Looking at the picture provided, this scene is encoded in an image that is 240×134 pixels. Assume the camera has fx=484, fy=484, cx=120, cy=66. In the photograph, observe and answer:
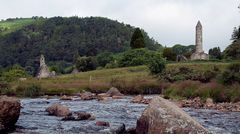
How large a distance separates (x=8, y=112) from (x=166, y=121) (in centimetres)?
1099

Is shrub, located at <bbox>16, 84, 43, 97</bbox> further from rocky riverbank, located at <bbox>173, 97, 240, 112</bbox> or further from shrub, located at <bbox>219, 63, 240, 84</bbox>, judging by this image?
shrub, located at <bbox>219, 63, 240, 84</bbox>

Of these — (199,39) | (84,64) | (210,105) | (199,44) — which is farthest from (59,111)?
(199,39)

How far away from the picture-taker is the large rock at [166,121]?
2288 cm

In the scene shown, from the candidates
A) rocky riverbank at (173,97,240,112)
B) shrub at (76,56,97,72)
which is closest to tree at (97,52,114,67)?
shrub at (76,56,97,72)

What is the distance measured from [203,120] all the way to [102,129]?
9.86 meters

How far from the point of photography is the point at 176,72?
88.4 meters

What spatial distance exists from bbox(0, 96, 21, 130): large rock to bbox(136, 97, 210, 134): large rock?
909 centimetres

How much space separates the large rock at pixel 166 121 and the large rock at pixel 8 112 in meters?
9.09

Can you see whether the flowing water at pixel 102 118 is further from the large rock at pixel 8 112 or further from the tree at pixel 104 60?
the tree at pixel 104 60

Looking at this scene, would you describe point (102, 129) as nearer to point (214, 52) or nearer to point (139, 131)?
point (139, 131)

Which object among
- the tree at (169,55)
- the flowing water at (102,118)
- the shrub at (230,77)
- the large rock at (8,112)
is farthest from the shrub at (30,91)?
the tree at (169,55)

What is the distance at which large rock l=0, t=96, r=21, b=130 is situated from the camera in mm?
29109

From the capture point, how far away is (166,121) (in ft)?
76.7

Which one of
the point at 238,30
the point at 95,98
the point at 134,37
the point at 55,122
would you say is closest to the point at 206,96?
the point at 95,98
